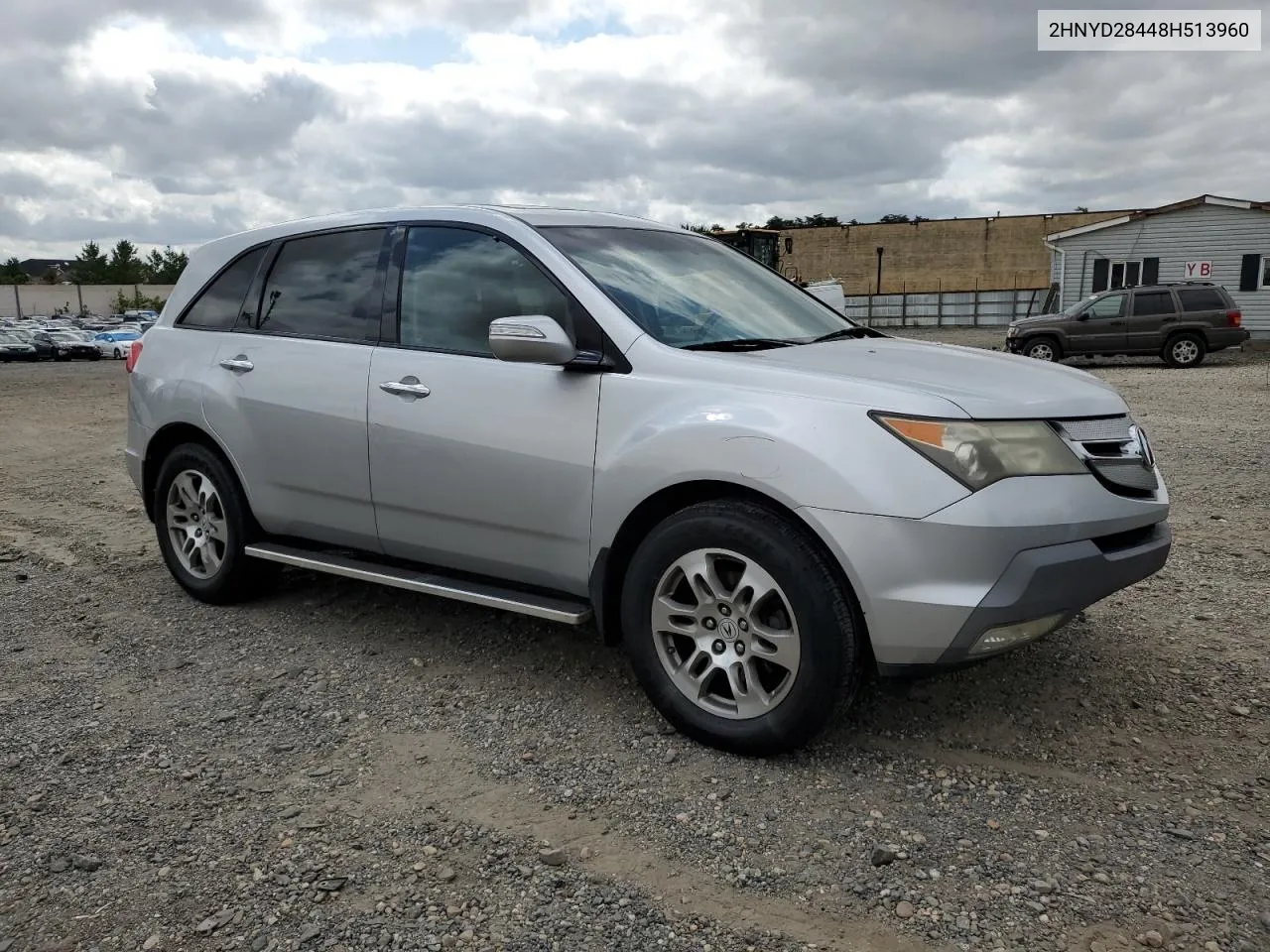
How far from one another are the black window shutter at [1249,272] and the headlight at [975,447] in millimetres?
30317

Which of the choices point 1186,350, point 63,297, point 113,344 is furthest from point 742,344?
point 63,297

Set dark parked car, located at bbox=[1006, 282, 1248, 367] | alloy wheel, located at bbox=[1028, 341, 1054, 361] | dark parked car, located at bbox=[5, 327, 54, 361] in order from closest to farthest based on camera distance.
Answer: dark parked car, located at bbox=[1006, 282, 1248, 367] < alloy wheel, located at bbox=[1028, 341, 1054, 361] < dark parked car, located at bbox=[5, 327, 54, 361]

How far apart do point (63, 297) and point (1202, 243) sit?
329 feet

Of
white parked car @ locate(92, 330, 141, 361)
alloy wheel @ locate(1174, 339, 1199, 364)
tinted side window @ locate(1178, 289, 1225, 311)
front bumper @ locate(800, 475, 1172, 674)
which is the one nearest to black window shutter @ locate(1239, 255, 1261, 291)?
tinted side window @ locate(1178, 289, 1225, 311)

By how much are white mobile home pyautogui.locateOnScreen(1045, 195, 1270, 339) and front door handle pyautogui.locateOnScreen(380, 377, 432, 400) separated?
28.0 metres

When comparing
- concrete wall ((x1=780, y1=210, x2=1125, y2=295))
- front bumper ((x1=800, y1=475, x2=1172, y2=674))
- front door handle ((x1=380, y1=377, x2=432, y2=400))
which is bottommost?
front bumper ((x1=800, y1=475, x2=1172, y2=674))

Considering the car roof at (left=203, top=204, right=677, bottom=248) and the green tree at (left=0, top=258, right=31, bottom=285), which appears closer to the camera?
the car roof at (left=203, top=204, right=677, bottom=248)

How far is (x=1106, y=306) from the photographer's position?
20.5 meters

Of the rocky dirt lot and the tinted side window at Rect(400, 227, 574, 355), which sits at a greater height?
the tinted side window at Rect(400, 227, 574, 355)

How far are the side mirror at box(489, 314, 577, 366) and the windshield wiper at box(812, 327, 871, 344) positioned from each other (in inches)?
41.3

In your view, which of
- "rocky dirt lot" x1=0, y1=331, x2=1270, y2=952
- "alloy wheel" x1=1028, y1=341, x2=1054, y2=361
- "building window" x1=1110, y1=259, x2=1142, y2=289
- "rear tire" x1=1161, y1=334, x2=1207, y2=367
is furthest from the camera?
"building window" x1=1110, y1=259, x2=1142, y2=289

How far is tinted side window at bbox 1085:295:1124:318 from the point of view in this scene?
20.4 metres

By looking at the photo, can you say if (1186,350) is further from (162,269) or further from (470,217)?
(162,269)

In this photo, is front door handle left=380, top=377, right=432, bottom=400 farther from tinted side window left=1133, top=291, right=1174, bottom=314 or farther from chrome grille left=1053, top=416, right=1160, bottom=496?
tinted side window left=1133, top=291, right=1174, bottom=314
